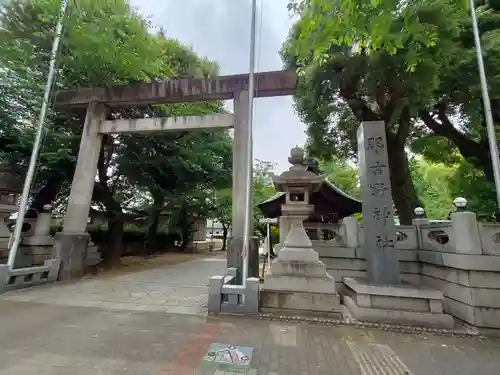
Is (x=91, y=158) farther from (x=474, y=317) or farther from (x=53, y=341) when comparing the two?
(x=474, y=317)

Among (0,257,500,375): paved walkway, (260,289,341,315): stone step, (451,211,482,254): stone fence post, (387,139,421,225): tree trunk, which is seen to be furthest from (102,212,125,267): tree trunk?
(451,211,482,254): stone fence post

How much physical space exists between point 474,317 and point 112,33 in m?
11.0

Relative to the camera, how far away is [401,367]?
11.2 ft

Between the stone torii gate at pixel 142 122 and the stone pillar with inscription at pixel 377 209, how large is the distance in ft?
11.2

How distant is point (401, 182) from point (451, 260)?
4458mm

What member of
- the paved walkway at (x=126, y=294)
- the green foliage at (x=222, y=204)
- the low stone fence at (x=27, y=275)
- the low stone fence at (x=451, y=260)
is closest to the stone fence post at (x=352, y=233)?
the low stone fence at (x=451, y=260)

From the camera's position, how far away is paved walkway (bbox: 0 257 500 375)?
321cm

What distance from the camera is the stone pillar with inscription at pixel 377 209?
19.1ft

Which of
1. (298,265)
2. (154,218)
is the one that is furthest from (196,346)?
(154,218)

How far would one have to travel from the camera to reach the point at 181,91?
29.9ft

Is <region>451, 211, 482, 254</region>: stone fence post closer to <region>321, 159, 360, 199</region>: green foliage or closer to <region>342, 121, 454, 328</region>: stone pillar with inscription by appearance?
<region>342, 121, 454, 328</region>: stone pillar with inscription

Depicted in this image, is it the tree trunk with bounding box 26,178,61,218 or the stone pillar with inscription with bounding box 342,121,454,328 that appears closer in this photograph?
the stone pillar with inscription with bounding box 342,121,454,328

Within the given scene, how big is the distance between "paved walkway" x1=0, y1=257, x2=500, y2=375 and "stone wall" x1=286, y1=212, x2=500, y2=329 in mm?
771

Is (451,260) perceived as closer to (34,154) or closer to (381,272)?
(381,272)
